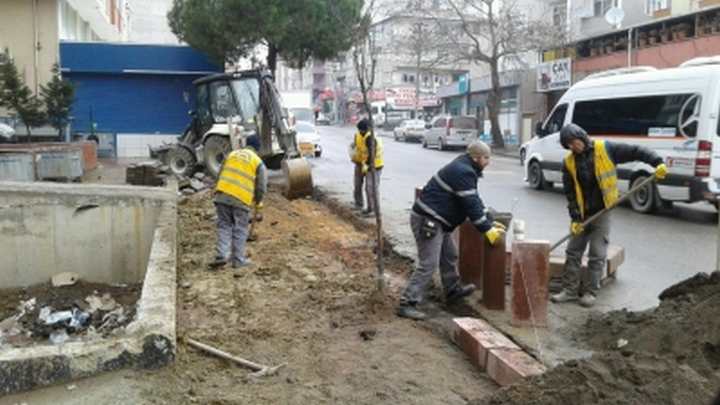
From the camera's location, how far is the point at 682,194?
38.4ft

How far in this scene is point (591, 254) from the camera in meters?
6.59

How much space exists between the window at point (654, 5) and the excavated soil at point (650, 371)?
27337mm

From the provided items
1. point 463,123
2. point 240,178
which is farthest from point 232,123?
point 463,123

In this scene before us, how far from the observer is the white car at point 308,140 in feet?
84.6

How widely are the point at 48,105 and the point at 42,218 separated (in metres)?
11.5

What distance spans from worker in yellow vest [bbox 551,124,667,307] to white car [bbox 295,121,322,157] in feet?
62.8

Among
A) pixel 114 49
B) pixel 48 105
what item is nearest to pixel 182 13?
pixel 114 49

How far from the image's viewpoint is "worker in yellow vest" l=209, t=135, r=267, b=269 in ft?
27.1

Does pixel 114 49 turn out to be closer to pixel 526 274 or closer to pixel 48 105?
pixel 48 105

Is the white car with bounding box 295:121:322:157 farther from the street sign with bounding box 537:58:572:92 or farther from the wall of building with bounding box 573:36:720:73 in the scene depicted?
the wall of building with bounding box 573:36:720:73

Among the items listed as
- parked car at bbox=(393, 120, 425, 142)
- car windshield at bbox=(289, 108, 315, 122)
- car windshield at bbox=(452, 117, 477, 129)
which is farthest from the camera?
parked car at bbox=(393, 120, 425, 142)

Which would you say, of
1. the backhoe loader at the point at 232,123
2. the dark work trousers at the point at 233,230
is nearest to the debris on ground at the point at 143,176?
the backhoe loader at the point at 232,123

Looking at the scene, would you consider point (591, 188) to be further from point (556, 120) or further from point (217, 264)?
point (556, 120)

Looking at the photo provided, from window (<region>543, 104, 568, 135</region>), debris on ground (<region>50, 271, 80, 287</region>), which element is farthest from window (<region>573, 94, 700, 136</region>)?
debris on ground (<region>50, 271, 80, 287</region>)
